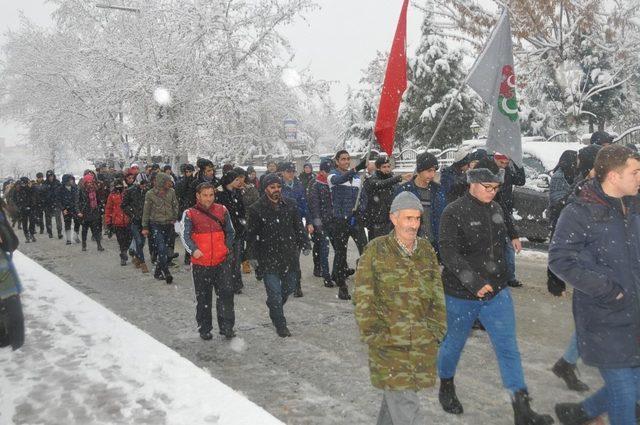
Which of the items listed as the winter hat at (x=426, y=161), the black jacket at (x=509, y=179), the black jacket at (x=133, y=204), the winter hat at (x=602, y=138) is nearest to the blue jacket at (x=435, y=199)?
the winter hat at (x=426, y=161)

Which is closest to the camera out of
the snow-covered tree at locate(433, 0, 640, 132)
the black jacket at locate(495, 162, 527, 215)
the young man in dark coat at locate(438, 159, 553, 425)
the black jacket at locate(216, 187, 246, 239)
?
the young man in dark coat at locate(438, 159, 553, 425)

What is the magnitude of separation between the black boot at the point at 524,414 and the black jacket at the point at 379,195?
11.9ft

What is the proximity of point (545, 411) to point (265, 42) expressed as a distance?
23.0 meters

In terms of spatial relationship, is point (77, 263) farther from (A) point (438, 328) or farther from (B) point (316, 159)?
(B) point (316, 159)

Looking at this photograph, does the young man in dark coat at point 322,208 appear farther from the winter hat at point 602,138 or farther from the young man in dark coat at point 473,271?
the young man in dark coat at point 473,271

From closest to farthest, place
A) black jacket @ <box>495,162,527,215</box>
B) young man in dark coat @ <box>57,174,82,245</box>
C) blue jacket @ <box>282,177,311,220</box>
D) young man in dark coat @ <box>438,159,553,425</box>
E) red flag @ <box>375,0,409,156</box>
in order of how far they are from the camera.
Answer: young man in dark coat @ <box>438,159,553,425</box>
red flag @ <box>375,0,409,156</box>
black jacket @ <box>495,162,527,215</box>
blue jacket @ <box>282,177,311,220</box>
young man in dark coat @ <box>57,174,82,245</box>

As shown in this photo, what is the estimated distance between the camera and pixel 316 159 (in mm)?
33656

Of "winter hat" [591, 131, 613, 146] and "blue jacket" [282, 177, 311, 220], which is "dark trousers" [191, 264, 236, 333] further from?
"winter hat" [591, 131, 613, 146]

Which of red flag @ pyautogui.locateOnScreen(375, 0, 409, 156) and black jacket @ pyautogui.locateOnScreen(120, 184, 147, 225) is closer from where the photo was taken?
red flag @ pyautogui.locateOnScreen(375, 0, 409, 156)

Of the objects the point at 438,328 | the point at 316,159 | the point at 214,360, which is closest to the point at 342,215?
the point at 214,360

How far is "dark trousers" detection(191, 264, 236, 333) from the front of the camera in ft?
19.8

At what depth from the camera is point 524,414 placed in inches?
143

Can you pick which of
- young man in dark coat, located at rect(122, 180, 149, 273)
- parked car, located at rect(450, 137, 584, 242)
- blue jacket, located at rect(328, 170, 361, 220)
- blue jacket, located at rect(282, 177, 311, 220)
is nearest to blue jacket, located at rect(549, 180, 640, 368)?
blue jacket, located at rect(328, 170, 361, 220)

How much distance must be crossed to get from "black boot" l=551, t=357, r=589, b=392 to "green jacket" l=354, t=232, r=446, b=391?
5.57 feet
